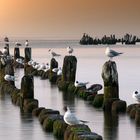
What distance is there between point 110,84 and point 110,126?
5.17 metres

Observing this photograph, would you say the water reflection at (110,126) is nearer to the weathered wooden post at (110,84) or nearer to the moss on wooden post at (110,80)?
the weathered wooden post at (110,84)

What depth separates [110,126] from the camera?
28.9 meters

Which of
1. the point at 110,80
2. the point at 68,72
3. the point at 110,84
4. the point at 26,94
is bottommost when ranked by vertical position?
the point at 26,94

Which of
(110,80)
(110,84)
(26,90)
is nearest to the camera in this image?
(110,80)

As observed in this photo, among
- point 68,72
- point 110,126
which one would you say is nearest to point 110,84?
point 110,126

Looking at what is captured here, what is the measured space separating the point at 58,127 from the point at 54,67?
27.8 meters

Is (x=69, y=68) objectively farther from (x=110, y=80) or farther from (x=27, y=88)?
(x=110, y=80)

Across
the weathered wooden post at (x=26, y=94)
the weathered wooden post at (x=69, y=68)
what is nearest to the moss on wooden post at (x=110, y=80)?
the weathered wooden post at (x=26, y=94)

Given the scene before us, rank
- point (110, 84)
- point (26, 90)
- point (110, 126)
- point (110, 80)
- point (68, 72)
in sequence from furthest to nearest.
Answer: point (68, 72) < point (26, 90) < point (110, 84) < point (110, 80) < point (110, 126)

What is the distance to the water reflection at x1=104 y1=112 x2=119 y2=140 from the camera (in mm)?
26209

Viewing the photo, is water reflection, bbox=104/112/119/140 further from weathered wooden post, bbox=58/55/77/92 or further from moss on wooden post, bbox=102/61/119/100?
weathered wooden post, bbox=58/55/77/92

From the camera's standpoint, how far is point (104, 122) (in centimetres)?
2989

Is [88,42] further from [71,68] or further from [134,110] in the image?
[134,110]

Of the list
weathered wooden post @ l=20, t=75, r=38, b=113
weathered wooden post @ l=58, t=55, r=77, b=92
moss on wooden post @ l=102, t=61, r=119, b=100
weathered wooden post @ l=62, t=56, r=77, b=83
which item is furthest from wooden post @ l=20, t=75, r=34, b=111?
weathered wooden post @ l=62, t=56, r=77, b=83
